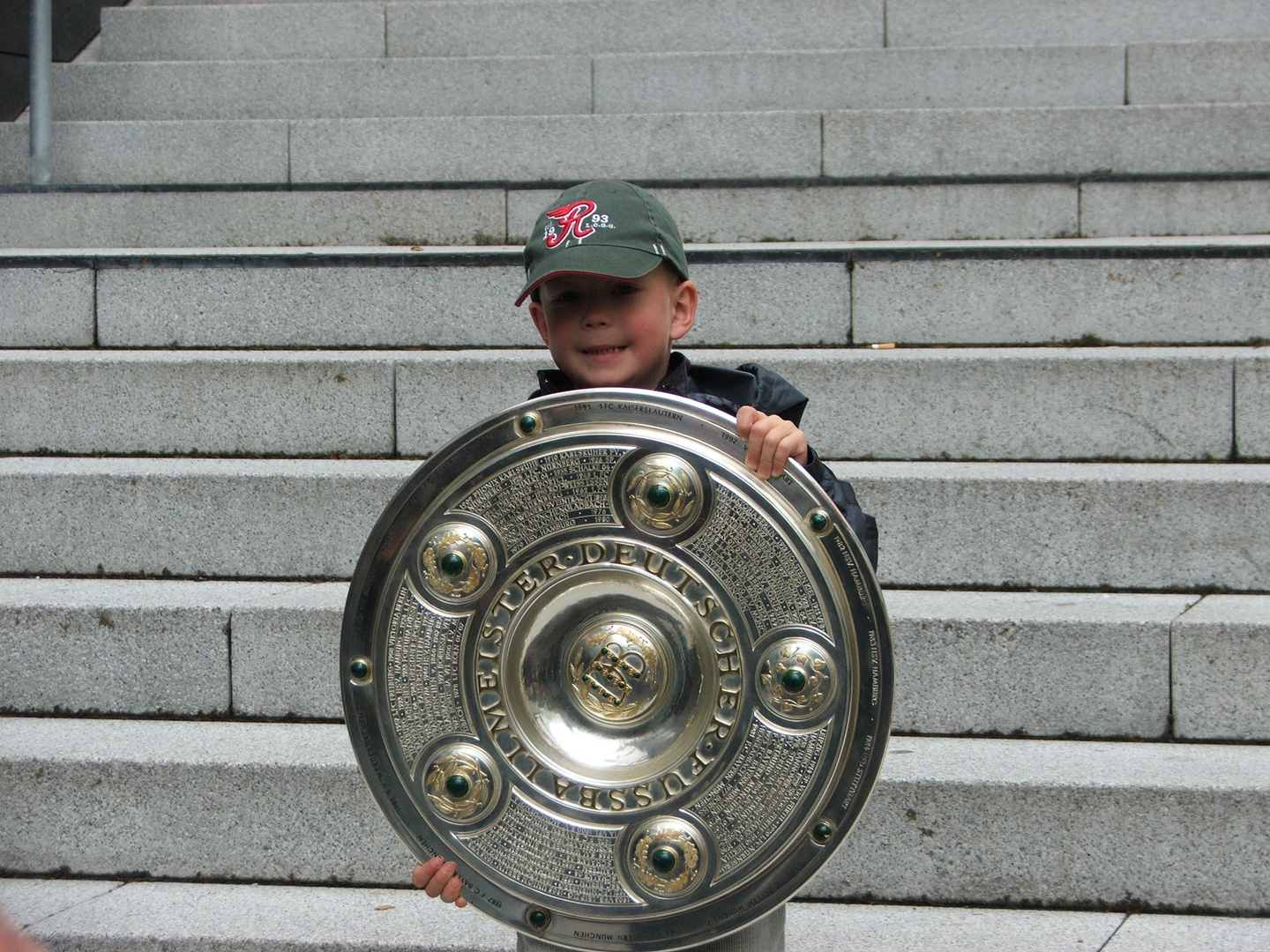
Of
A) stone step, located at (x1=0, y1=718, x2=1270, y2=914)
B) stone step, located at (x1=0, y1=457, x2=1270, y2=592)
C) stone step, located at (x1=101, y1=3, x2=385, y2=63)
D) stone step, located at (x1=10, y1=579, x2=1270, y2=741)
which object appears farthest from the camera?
stone step, located at (x1=101, y1=3, x2=385, y2=63)

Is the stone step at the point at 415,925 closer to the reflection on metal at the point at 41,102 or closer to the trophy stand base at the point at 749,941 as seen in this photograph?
the trophy stand base at the point at 749,941

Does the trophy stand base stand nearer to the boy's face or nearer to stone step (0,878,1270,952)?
the boy's face

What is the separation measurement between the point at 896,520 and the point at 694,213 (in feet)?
5.12

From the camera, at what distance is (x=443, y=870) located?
1.40 meters

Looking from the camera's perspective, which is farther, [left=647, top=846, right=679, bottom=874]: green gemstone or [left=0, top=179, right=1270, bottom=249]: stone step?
[left=0, top=179, right=1270, bottom=249]: stone step

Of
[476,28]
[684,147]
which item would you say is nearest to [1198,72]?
[684,147]

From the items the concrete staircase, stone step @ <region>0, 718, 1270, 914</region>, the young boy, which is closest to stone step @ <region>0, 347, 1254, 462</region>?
the concrete staircase

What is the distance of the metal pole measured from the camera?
4.67 m

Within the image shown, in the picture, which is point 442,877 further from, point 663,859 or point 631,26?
point 631,26

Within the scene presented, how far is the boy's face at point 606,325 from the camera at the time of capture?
1573 millimetres

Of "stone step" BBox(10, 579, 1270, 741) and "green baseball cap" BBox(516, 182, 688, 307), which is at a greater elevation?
"green baseball cap" BBox(516, 182, 688, 307)

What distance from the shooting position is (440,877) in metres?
1.40

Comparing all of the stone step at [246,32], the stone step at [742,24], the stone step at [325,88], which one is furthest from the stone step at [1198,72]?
the stone step at [246,32]

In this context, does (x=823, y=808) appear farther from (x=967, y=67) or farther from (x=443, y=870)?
(x=967, y=67)
